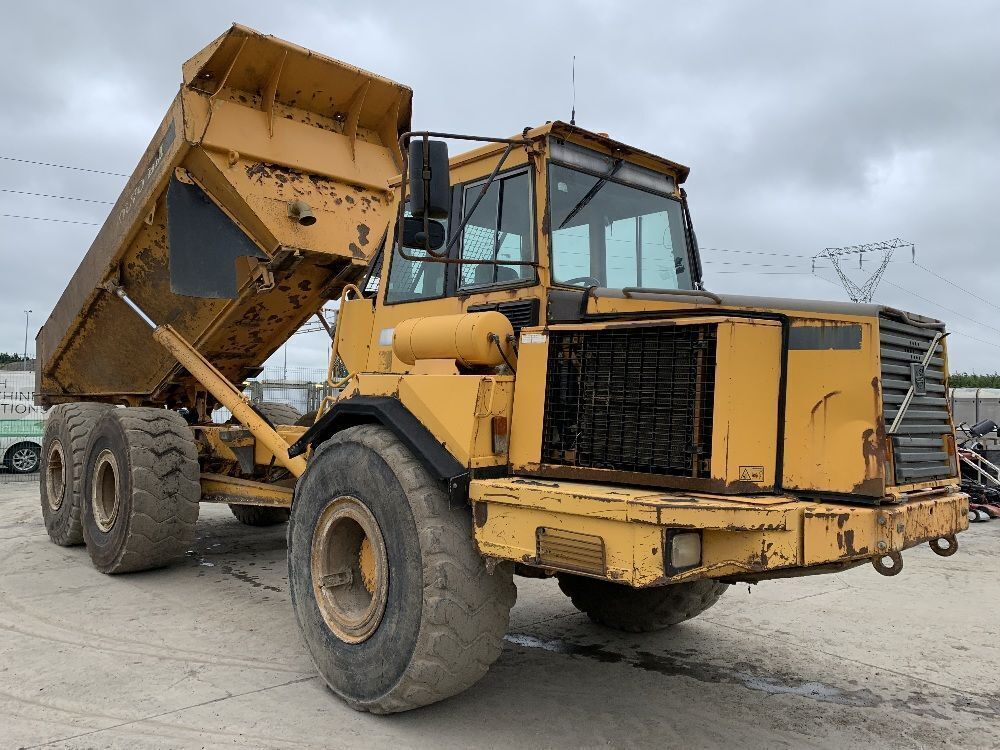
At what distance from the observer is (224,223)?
6422 millimetres

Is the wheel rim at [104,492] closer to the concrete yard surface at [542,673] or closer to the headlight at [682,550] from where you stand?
the concrete yard surface at [542,673]

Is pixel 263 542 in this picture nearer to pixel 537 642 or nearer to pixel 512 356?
pixel 537 642

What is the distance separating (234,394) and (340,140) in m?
2.32

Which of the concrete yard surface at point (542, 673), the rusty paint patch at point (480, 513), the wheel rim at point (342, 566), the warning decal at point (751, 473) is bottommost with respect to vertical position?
the concrete yard surface at point (542, 673)

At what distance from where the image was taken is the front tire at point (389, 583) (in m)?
3.54

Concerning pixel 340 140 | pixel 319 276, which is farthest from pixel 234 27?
pixel 319 276

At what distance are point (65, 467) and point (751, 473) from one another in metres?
6.82

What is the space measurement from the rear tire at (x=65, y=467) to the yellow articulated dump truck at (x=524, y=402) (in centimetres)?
130

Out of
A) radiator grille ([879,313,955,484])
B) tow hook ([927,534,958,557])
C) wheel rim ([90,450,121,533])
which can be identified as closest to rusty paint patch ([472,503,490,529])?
radiator grille ([879,313,955,484])

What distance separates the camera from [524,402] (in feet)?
12.3

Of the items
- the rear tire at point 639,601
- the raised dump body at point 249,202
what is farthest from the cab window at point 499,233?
the raised dump body at point 249,202

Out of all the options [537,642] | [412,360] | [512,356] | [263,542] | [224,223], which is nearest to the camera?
[512,356]

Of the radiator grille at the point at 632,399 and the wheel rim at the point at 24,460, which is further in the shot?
the wheel rim at the point at 24,460

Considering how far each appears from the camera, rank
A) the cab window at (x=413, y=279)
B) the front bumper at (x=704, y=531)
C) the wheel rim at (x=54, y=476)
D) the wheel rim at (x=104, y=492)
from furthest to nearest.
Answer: the wheel rim at (x=54, y=476) → the wheel rim at (x=104, y=492) → the cab window at (x=413, y=279) → the front bumper at (x=704, y=531)
